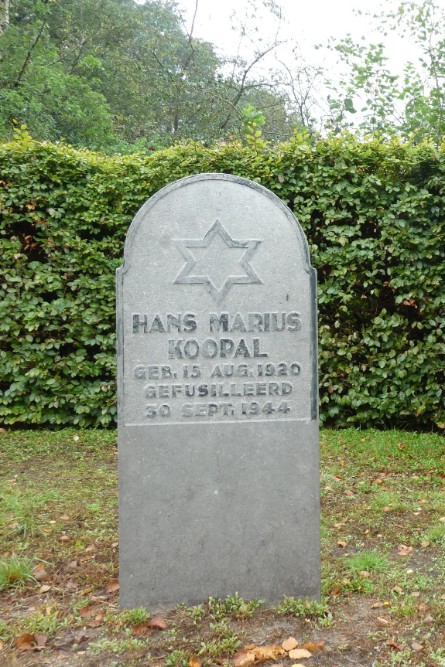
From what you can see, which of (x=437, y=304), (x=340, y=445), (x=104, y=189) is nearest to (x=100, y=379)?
(x=104, y=189)

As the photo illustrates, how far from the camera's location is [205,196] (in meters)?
3.03

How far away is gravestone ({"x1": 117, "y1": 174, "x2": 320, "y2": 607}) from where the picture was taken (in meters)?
2.98

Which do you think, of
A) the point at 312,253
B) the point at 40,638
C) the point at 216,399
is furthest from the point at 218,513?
the point at 312,253

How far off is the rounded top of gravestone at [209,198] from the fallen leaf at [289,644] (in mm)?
1753

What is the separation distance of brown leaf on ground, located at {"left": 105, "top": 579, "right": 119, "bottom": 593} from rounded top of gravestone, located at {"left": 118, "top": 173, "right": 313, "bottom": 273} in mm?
1767

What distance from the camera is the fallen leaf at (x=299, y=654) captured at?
256 centimetres

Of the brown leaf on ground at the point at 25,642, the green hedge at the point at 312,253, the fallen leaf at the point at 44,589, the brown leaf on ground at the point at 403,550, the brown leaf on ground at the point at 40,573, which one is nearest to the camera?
the brown leaf on ground at the point at 25,642

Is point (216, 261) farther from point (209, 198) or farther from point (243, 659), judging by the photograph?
point (243, 659)

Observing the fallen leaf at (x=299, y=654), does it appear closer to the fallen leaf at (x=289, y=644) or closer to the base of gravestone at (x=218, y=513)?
the fallen leaf at (x=289, y=644)

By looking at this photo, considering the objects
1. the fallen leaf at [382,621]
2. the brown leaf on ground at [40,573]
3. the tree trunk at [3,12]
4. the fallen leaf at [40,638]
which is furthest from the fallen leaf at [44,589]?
the tree trunk at [3,12]

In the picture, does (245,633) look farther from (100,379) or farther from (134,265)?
(100,379)

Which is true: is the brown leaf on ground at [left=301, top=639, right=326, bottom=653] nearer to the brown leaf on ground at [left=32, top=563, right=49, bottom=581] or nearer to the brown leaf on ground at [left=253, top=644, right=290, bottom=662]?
the brown leaf on ground at [left=253, top=644, right=290, bottom=662]

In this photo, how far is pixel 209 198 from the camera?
3.04 m

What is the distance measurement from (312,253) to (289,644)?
4.48 meters
